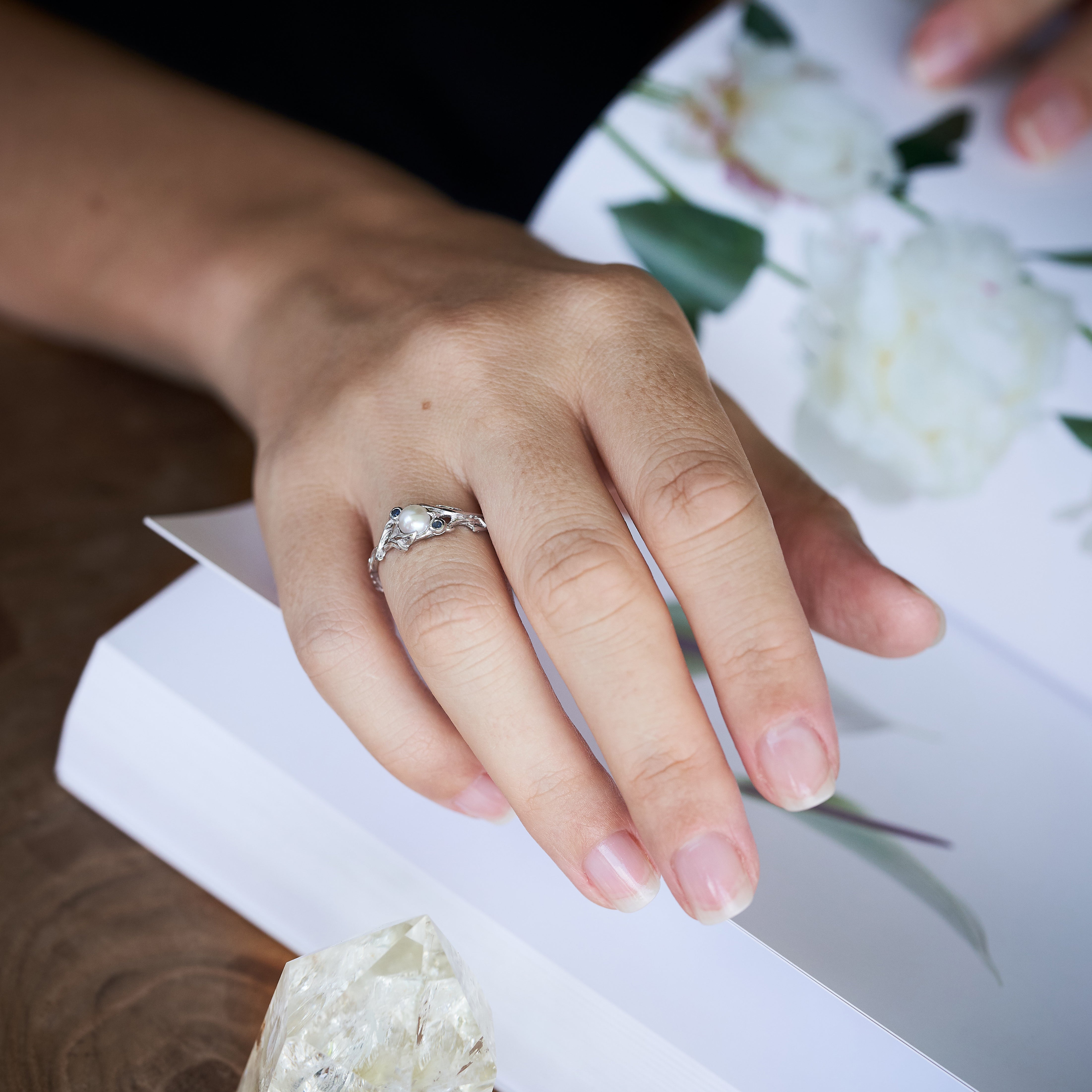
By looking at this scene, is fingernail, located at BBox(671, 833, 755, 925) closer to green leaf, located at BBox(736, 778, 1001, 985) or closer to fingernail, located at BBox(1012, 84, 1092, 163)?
green leaf, located at BBox(736, 778, 1001, 985)

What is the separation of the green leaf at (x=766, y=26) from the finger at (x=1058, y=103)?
0.20 metres

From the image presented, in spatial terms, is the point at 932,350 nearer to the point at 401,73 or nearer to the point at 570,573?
the point at 570,573

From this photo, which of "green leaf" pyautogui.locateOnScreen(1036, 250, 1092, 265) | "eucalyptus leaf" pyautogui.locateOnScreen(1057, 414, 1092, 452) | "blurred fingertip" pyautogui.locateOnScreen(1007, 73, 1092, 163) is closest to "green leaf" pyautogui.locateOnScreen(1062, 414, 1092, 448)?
"eucalyptus leaf" pyautogui.locateOnScreen(1057, 414, 1092, 452)

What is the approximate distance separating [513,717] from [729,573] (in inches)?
4.3

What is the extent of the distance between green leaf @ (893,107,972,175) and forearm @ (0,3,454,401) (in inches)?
14.7

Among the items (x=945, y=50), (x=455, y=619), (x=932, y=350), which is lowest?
(x=455, y=619)

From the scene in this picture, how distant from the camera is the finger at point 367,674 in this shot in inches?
15.9

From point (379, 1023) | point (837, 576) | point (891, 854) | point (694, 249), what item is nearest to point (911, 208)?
point (694, 249)

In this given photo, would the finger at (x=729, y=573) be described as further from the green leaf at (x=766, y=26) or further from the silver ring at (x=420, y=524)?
the green leaf at (x=766, y=26)

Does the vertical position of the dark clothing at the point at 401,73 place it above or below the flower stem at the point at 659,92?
below

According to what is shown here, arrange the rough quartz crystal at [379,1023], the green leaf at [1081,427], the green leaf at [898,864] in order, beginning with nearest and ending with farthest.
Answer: the rough quartz crystal at [379,1023], the green leaf at [898,864], the green leaf at [1081,427]

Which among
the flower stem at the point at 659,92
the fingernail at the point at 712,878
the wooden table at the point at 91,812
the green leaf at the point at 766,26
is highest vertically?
the green leaf at the point at 766,26

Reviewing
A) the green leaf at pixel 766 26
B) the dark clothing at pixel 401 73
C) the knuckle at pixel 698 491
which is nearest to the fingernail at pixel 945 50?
the green leaf at pixel 766 26

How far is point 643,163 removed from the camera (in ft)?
2.32
